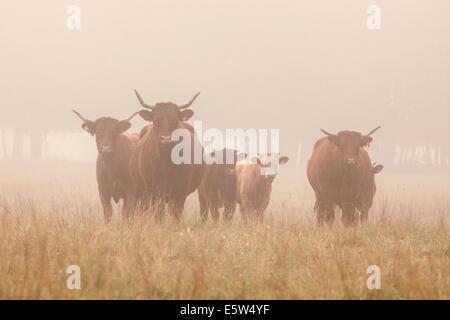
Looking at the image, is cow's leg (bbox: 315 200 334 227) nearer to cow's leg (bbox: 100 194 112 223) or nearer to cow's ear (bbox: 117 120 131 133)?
cow's leg (bbox: 100 194 112 223)

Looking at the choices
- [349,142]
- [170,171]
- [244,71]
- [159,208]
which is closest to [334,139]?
[349,142]

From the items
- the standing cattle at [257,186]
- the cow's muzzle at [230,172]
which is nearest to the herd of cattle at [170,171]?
the standing cattle at [257,186]

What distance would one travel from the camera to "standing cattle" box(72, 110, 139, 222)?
8.41m

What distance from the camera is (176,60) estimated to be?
37.7 m

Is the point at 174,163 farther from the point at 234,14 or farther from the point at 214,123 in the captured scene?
the point at 234,14

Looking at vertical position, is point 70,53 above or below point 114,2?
below

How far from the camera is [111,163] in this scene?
8.65 m

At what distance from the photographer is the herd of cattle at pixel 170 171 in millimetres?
7805

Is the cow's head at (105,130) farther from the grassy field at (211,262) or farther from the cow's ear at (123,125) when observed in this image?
the grassy field at (211,262)

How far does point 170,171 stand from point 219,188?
2.32 m

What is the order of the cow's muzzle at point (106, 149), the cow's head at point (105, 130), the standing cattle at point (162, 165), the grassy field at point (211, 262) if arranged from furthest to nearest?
1. the cow's head at point (105, 130)
2. the cow's muzzle at point (106, 149)
3. the standing cattle at point (162, 165)
4. the grassy field at point (211, 262)

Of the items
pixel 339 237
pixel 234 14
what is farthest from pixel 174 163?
pixel 234 14

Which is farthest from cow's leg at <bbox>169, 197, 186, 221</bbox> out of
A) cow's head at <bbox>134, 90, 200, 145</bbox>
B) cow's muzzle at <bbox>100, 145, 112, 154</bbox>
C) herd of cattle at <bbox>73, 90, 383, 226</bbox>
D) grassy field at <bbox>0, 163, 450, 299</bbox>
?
cow's muzzle at <bbox>100, 145, 112, 154</bbox>

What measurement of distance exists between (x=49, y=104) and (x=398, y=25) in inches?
1236
